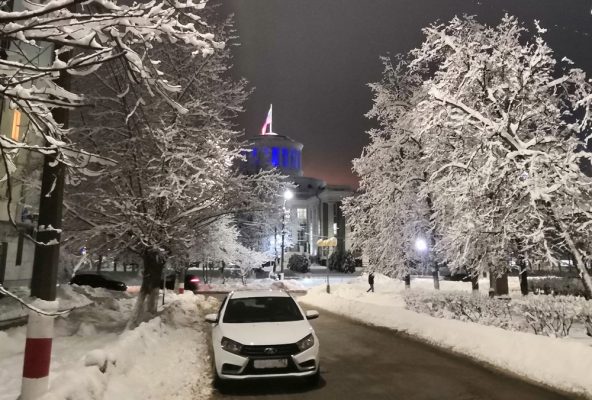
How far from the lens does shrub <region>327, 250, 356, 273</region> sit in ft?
208

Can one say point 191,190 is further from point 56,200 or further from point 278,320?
point 56,200

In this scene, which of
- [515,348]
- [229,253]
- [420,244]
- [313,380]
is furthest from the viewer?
[229,253]

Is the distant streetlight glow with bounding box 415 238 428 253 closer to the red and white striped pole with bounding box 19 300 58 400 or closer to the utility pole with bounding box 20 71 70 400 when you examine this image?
the utility pole with bounding box 20 71 70 400

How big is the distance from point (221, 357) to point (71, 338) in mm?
6212

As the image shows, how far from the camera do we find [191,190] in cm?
1304

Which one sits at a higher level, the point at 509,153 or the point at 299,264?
the point at 509,153

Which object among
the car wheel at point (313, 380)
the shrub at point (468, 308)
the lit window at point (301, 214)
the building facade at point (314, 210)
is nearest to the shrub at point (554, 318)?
the shrub at point (468, 308)

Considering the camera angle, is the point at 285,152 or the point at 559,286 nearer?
the point at 559,286

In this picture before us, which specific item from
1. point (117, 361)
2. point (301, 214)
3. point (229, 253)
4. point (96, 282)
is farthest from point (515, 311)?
point (301, 214)

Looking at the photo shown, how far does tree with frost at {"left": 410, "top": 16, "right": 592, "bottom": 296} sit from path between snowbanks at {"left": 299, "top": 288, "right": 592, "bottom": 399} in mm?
2471

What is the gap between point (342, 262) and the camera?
64.9m

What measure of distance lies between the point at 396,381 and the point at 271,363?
2.35 metres

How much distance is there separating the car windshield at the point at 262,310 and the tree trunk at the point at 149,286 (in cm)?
520

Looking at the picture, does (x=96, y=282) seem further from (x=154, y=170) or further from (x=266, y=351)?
(x=266, y=351)
